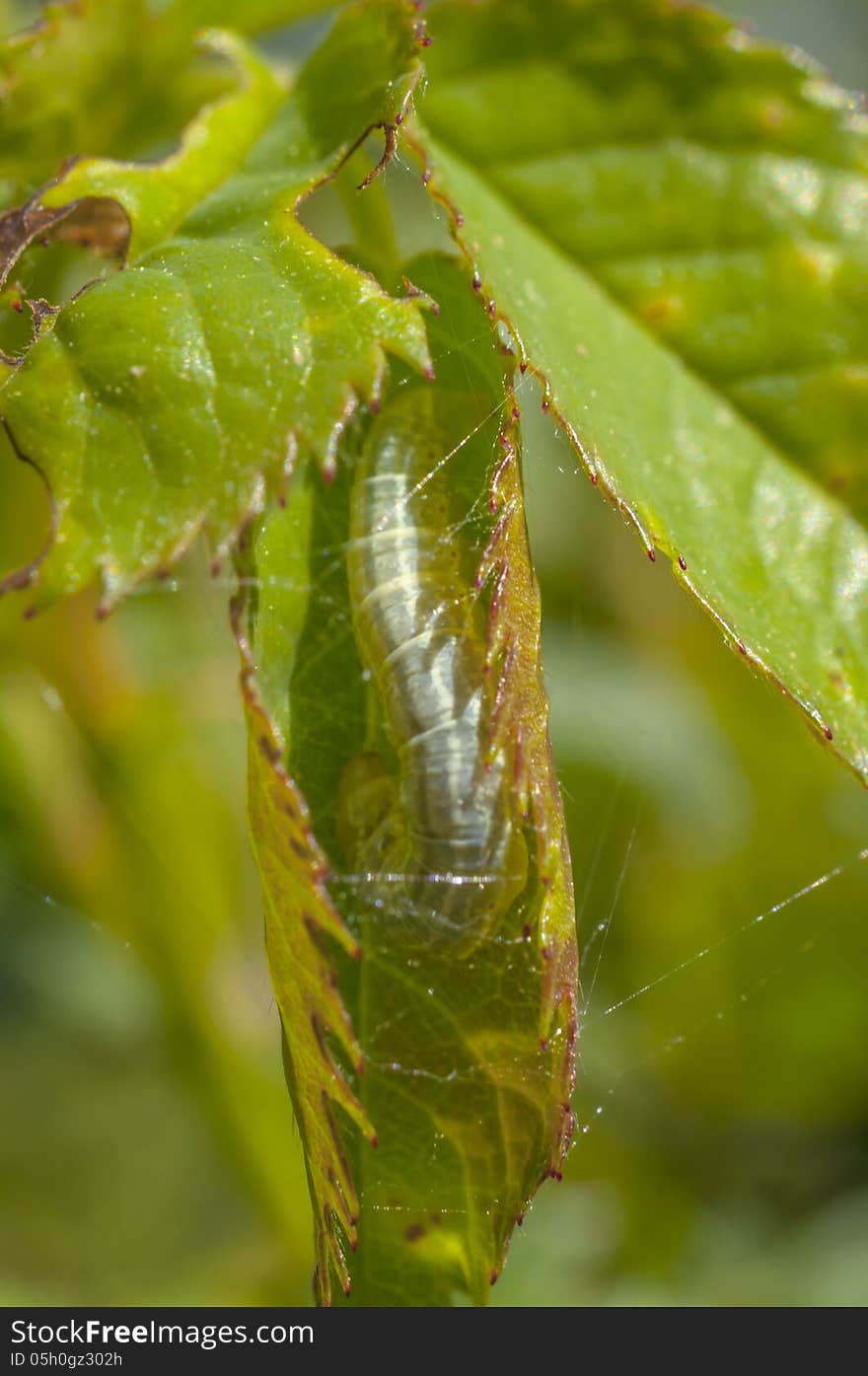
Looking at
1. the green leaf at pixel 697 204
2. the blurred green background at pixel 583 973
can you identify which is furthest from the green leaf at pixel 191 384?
the blurred green background at pixel 583 973

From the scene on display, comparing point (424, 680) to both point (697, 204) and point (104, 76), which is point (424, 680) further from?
point (104, 76)

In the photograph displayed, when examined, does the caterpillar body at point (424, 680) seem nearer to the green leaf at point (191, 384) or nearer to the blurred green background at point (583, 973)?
the green leaf at point (191, 384)

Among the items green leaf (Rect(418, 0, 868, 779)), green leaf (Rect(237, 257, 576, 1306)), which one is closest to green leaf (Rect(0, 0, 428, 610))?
green leaf (Rect(237, 257, 576, 1306))

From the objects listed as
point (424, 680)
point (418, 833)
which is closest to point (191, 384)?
point (424, 680)

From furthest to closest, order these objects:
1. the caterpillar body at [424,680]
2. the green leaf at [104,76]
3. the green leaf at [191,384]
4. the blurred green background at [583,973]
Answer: the blurred green background at [583,973] → the green leaf at [104,76] → the caterpillar body at [424,680] → the green leaf at [191,384]
